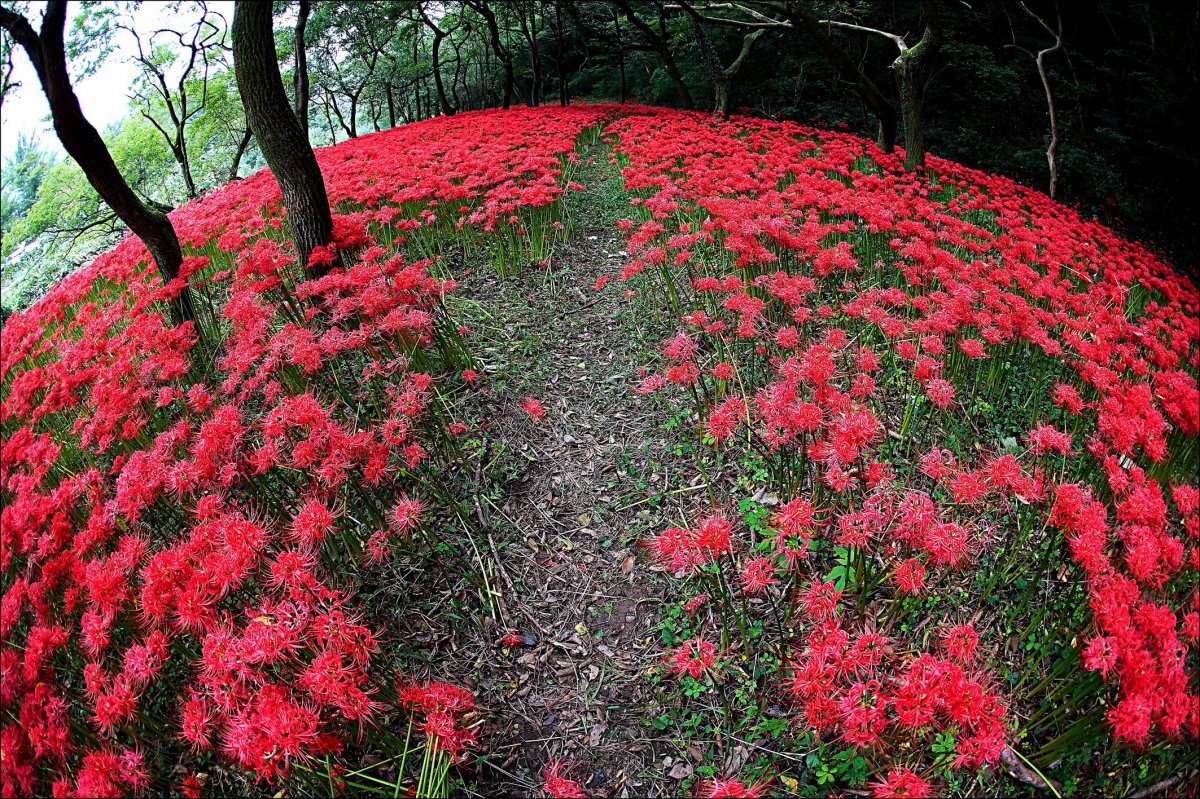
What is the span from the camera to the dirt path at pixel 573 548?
2160 mm

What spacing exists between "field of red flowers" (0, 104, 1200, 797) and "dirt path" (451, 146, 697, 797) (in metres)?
0.04

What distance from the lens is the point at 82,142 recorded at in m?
3.05

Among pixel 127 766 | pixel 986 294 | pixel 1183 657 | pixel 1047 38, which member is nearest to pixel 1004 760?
pixel 1183 657

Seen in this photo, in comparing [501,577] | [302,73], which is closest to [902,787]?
[501,577]

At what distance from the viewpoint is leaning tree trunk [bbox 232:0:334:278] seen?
3.61m

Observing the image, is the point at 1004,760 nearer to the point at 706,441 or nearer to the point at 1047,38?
the point at 706,441

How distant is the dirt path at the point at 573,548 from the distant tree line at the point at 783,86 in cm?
232

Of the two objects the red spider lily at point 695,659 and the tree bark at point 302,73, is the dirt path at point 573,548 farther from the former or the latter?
the tree bark at point 302,73

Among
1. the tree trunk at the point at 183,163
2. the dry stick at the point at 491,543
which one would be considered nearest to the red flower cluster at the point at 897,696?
the dry stick at the point at 491,543

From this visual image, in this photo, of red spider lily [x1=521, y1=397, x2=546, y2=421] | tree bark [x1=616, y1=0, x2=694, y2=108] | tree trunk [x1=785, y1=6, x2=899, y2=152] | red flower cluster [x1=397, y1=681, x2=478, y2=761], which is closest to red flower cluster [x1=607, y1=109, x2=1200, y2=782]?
red spider lily [x1=521, y1=397, x2=546, y2=421]

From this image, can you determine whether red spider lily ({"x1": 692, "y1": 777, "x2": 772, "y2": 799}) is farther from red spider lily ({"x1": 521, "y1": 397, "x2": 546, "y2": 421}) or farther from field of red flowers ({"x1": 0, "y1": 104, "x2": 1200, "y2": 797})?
red spider lily ({"x1": 521, "y1": 397, "x2": 546, "y2": 421})

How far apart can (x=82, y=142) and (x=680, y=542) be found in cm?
419

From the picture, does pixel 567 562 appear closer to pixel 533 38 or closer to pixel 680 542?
pixel 680 542

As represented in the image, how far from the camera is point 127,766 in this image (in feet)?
5.28
